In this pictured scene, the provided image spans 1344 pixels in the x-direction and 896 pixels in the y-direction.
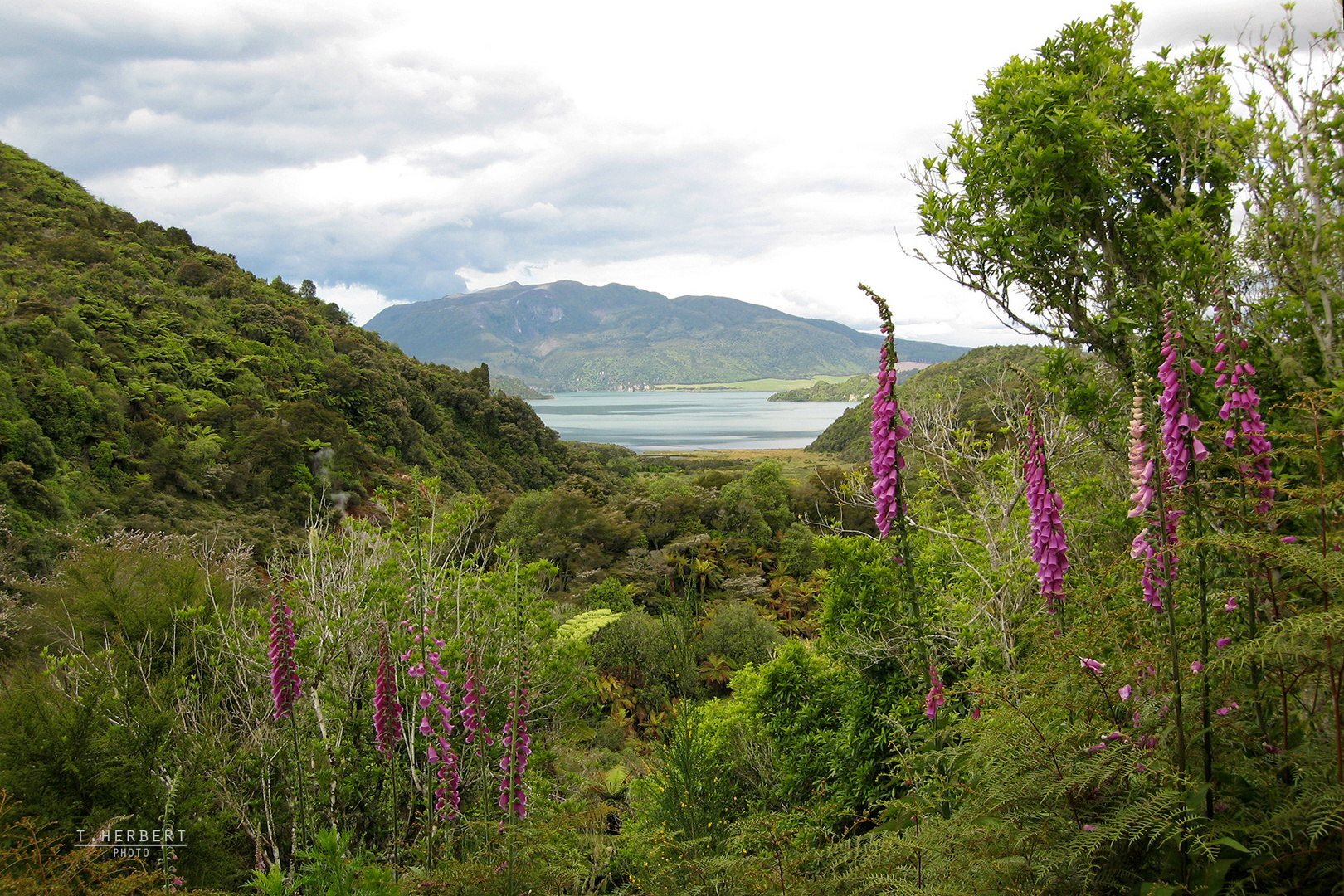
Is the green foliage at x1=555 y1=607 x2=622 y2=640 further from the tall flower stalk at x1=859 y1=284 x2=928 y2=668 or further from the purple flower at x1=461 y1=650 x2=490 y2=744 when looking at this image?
the tall flower stalk at x1=859 y1=284 x2=928 y2=668

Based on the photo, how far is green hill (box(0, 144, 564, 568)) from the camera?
1616cm

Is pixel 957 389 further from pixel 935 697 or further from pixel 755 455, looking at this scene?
pixel 755 455

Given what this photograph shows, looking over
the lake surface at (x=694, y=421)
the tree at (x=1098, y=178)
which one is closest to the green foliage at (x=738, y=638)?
the tree at (x=1098, y=178)

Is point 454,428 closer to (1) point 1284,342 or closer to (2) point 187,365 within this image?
(2) point 187,365

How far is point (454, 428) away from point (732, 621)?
68.4 ft

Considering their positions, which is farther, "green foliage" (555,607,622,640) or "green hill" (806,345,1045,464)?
"green hill" (806,345,1045,464)

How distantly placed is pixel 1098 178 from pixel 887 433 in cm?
366

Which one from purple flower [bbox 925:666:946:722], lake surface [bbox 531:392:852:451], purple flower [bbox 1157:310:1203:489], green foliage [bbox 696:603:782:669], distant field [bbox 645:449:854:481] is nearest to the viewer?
purple flower [bbox 1157:310:1203:489]

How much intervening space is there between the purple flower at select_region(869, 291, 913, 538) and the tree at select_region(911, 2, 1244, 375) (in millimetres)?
2758

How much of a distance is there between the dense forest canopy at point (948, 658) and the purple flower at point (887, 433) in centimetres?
1

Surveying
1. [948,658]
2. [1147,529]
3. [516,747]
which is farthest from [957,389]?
[516,747]

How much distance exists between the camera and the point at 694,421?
11144 centimetres

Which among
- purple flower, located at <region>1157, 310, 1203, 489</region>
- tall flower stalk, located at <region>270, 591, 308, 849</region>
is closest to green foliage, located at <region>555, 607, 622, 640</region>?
tall flower stalk, located at <region>270, 591, 308, 849</region>

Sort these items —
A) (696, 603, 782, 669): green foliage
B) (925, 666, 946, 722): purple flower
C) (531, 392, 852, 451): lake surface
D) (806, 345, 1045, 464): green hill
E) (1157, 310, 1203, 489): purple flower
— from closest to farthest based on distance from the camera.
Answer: (1157, 310, 1203, 489): purple flower, (925, 666, 946, 722): purple flower, (806, 345, 1045, 464): green hill, (696, 603, 782, 669): green foliage, (531, 392, 852, 451): lake surface
